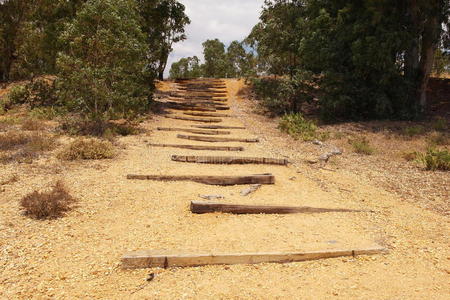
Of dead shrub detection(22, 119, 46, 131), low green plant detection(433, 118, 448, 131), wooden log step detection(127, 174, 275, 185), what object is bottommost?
wooden log step detection(127, 174, 275, 185)

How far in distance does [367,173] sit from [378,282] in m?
4.76

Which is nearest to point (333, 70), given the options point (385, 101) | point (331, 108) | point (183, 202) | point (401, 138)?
point (331, 108)

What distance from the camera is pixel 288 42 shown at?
48.2 feet

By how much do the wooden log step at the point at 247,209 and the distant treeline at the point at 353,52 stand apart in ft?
29.7

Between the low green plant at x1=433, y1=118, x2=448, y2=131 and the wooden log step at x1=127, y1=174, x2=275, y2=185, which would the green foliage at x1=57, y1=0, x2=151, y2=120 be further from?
the low green plant at x1=433, y1=118, x2=448, y2=131

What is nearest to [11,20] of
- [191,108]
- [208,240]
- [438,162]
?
[191,108]

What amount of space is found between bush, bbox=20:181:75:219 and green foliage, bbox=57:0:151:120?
239 inches

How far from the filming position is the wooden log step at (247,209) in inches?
189

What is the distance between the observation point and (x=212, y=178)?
20.5 feet

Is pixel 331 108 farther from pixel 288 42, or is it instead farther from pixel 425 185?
pixel 425 185

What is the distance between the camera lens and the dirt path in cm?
309

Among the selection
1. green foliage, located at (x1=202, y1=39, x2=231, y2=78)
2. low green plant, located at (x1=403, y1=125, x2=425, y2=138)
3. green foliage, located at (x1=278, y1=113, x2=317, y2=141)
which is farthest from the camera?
green foliage, located at (x1=202, y1=39, x2=231, y2=78)

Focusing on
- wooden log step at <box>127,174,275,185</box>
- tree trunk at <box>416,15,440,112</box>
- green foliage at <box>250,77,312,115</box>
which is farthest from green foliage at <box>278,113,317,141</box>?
tree trunk at <box>416,15,440,112</box>

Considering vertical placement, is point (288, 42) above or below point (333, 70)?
above
